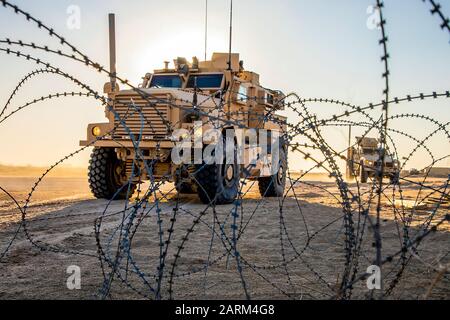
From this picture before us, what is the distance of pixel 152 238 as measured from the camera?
5.73 metres

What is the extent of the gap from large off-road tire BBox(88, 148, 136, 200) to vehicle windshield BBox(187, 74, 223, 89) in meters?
→ 2.17

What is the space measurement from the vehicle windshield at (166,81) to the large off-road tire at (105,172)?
5.42 feet

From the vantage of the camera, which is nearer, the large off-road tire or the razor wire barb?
the razor wire barb

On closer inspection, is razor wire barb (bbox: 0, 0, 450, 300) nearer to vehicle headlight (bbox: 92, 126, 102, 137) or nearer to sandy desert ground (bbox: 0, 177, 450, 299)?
sandy desert ground (bbox: 0, 177, 450, 299)

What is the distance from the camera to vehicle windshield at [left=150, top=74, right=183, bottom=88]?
1037cm

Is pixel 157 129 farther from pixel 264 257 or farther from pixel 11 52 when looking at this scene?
pixel 11 52

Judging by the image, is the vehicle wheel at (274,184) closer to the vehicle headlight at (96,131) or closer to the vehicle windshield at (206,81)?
the vehicle windshield at (206,81)

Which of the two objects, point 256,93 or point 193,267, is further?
point 256,93

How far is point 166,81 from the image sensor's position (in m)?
10.5

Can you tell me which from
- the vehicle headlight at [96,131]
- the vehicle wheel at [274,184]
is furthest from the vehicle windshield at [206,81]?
the vehicle wheel at [274,184]

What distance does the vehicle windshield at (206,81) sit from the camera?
33.1 feet

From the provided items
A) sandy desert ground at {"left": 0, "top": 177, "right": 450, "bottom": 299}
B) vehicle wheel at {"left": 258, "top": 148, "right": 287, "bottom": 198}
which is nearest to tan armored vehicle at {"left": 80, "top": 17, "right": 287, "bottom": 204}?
vehicle wheel at {"left": 258, "top": 148, "right": 287, "bottom": 198}
